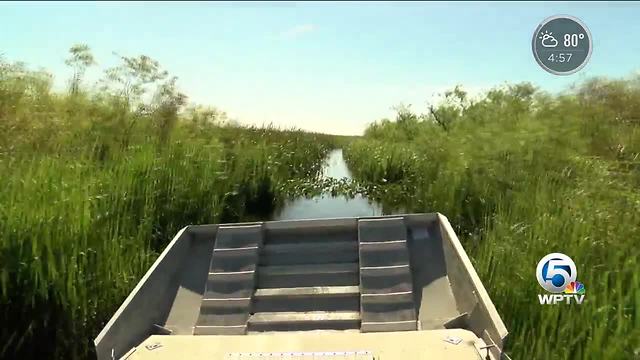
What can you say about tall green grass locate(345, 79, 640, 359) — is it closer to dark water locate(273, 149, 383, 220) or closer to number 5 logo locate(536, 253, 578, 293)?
number 5 logo locate(536, 253, 578, 293)

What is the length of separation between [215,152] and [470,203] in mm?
5108

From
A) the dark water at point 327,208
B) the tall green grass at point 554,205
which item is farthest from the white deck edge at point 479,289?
the dark water at point 327,208

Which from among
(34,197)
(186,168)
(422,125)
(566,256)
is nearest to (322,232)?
(566,256)

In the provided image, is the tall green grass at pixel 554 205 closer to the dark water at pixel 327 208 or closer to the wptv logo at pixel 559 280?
the wptv logo at pixel 559 280

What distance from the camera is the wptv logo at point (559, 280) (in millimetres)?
4445

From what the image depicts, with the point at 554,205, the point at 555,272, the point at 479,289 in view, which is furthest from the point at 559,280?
the point at 554,205

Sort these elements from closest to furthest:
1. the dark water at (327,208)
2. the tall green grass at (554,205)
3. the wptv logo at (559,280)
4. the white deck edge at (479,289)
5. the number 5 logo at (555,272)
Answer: the white deck edge at (479,289) → the tall green grass at (554,205) → the wptv logo at (559,280) → the number 5 logo at (555,272) → the dark water at (327,208)

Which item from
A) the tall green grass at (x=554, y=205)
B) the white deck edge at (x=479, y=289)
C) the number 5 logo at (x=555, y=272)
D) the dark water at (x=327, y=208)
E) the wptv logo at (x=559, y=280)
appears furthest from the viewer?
the dark water at (x=327, y=208)

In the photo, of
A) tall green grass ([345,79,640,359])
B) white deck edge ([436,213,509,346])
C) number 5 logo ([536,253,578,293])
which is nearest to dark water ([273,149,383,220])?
tall green grass ([345,79,640,359])

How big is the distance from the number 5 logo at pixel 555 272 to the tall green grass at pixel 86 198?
12.7 ft

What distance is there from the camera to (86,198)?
5406 mm

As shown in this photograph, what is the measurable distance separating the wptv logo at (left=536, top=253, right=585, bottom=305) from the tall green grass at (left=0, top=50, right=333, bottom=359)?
3856 millimetres

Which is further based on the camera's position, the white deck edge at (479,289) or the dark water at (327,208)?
the dark water at (327,208)

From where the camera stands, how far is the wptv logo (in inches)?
175
